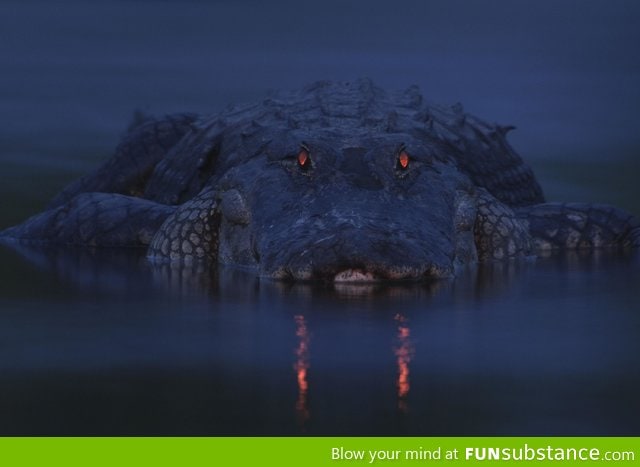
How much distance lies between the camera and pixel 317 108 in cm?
1403

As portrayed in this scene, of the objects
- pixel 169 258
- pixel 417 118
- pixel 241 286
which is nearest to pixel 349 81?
pixel 417 118

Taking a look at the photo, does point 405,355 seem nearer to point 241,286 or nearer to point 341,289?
point 341,289

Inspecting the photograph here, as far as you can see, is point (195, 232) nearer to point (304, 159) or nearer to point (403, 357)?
point (304, 159)

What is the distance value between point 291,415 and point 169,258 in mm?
7673

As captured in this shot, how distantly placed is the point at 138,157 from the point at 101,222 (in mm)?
3507

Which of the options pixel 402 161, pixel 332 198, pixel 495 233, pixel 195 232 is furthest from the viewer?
pixel 495 233

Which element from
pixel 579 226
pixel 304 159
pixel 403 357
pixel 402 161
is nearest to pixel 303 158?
pixel 304 159

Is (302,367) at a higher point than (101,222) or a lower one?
lower

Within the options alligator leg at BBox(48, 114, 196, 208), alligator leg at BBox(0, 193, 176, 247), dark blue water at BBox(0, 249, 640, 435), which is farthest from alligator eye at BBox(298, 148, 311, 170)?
alligator leg at BBox(48, 114, 196, 208)

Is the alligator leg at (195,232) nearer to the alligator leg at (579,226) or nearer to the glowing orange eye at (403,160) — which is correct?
the glowing orange eye at (403,160)

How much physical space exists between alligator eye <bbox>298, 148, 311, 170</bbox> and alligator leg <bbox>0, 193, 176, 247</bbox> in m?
2.67

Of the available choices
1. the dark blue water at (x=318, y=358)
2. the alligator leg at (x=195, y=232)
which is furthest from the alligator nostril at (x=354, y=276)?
the alligator leg at (x=195, y=232)

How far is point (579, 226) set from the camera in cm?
1395

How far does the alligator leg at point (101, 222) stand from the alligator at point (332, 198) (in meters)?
0.01
